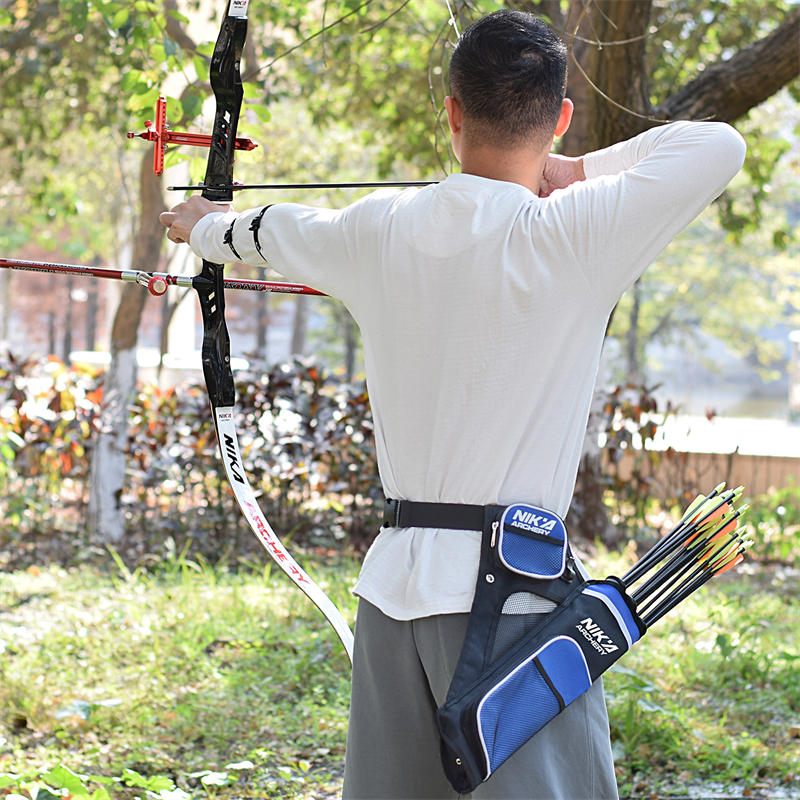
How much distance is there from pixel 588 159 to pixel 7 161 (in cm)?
1401

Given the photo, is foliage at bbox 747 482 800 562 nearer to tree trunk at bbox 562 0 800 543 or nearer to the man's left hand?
tree trunk at bbox 562 0 800 543

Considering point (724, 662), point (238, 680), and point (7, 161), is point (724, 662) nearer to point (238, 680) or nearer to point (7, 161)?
point (238, 680)

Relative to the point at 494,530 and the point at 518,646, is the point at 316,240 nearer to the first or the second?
the point at 494,530

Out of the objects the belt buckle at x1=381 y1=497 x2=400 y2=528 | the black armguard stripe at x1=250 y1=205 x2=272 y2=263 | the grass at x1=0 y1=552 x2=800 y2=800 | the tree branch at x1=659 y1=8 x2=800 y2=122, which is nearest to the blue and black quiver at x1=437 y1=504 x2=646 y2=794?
the belt buckle at x1=381 y1=497 x2=400 y2=528

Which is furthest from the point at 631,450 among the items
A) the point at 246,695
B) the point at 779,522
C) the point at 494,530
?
the point at 494,530

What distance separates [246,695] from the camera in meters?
3.72

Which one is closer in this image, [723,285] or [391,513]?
[391,513]

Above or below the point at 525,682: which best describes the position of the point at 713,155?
above

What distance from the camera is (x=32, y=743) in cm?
333

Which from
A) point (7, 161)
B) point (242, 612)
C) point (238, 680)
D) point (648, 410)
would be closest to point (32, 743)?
point (238, 680)

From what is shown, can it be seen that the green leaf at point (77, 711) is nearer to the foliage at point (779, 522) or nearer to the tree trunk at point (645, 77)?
the tree trunk at point (645, 77)

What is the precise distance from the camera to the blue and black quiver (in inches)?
58.8

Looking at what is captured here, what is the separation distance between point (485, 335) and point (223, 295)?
868mm

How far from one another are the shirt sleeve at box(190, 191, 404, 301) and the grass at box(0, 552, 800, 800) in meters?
1.31
